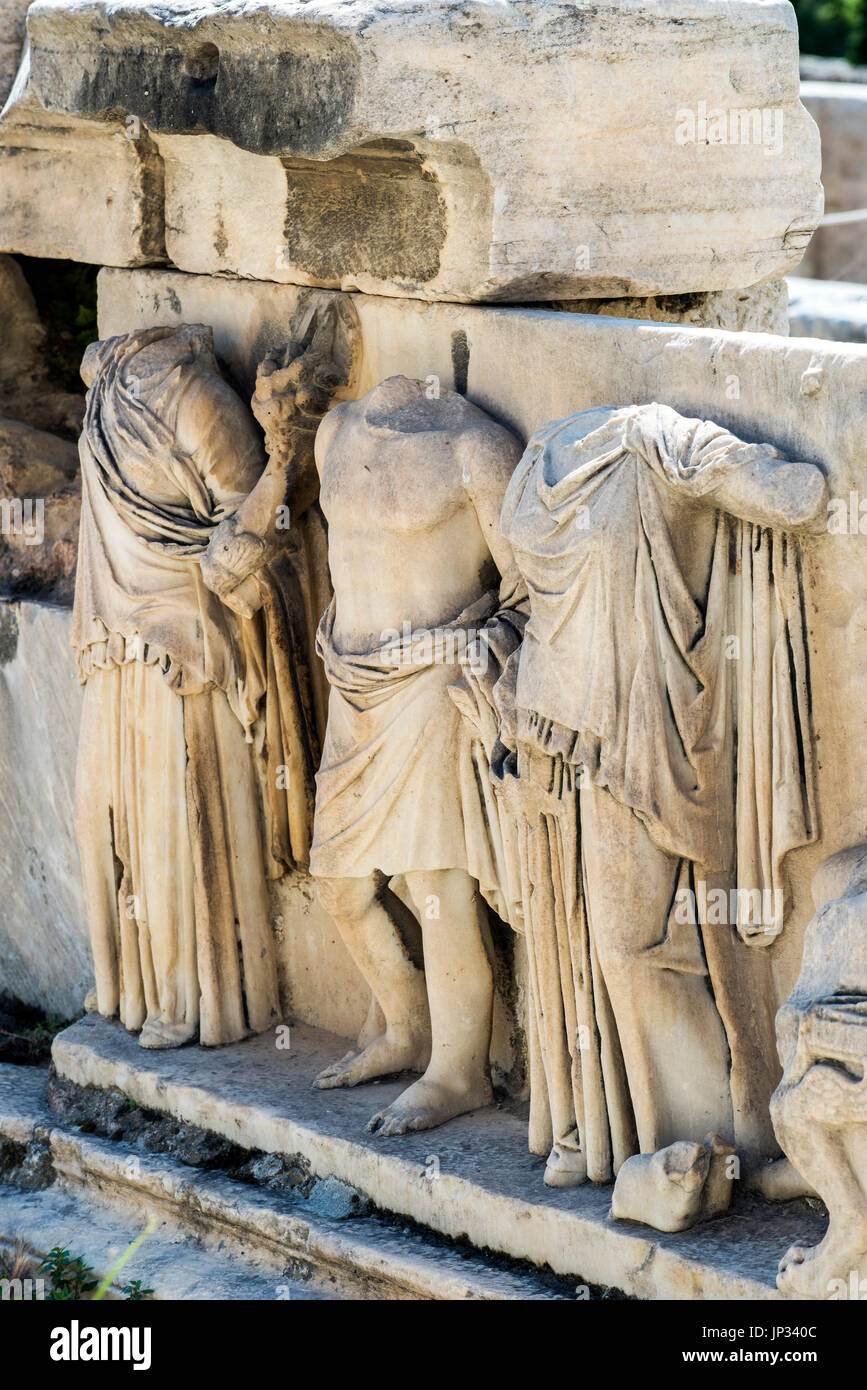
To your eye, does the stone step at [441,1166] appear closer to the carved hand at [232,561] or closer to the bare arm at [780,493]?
the carved hand at [232,561]

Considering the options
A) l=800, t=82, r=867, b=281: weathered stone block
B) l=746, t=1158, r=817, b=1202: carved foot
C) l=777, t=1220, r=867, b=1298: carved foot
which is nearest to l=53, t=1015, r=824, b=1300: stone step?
l=746, t=1158, r=817, b=1202: carved foot

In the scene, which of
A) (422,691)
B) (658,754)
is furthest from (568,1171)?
→ (422,691)

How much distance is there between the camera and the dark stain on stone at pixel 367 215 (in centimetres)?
588

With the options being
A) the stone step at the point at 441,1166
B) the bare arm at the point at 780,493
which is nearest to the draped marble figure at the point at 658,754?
the bare arm at the point at 780,493

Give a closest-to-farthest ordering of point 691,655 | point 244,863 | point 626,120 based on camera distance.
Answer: point 691,655
point 626,120
point 244,863

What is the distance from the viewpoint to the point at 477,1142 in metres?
5.88

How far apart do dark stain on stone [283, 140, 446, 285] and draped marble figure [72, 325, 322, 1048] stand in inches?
19.8

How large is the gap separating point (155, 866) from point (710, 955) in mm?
2082

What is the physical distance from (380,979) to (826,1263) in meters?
1.84

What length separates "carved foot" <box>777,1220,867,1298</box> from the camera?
4.66 metres

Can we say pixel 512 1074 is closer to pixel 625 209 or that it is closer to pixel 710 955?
pixel 710 955

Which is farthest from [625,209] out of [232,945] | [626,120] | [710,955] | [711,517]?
[232,945]

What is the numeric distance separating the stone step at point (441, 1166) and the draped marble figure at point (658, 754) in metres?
0.20

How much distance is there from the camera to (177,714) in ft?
21.7
